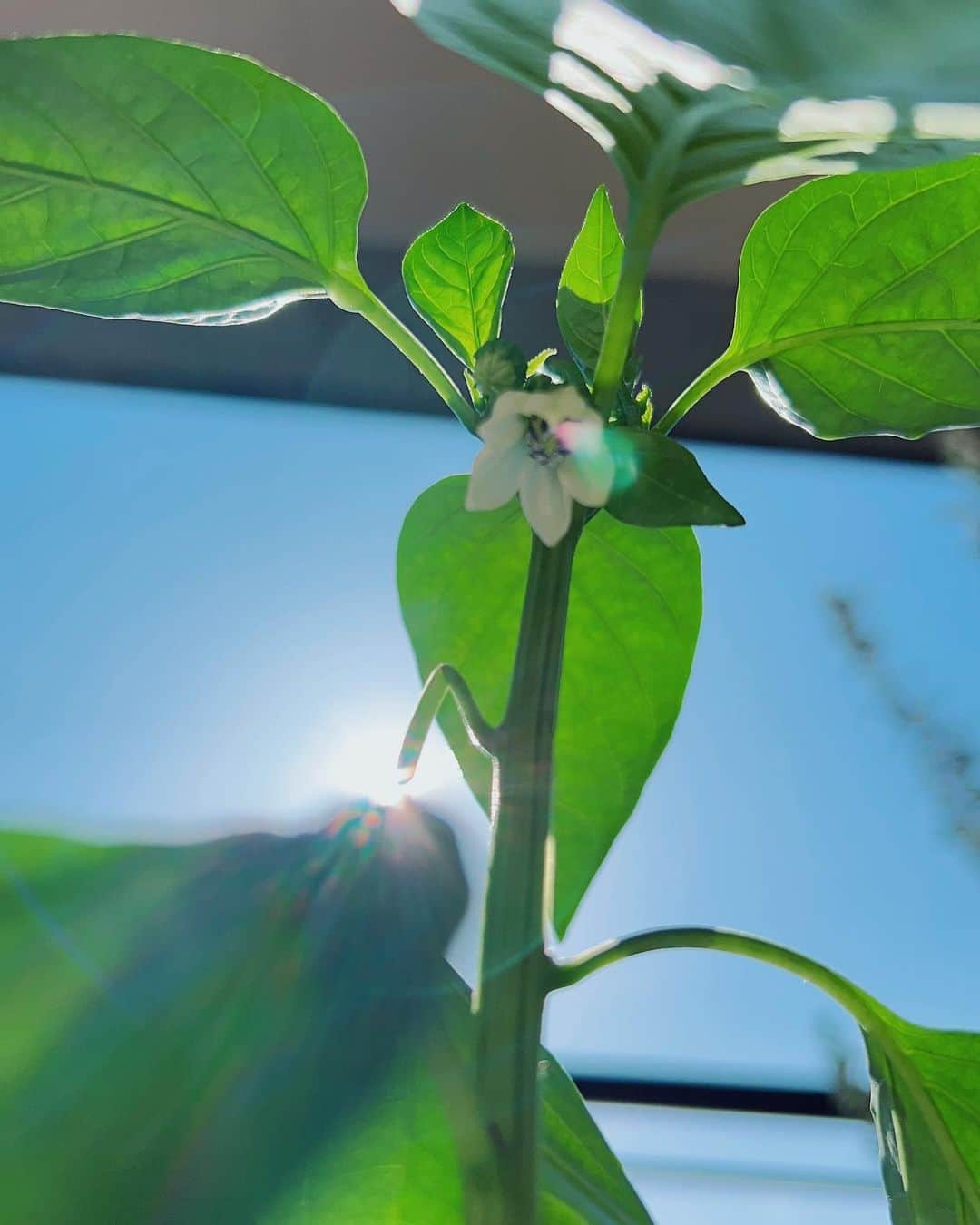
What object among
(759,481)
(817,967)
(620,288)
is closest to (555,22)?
(620,288)

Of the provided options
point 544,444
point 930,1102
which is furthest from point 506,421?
point 930,1102

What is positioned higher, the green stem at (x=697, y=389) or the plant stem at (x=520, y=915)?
the green stem at (x=697, y=389)

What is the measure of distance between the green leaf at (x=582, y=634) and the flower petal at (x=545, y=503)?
5 cm

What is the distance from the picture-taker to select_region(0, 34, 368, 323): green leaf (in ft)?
0.60

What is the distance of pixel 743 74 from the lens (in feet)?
0.47

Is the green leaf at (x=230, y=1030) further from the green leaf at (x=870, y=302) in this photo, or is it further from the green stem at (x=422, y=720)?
the green leaf at (x=870, y=302)

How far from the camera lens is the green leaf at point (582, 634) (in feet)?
0.73

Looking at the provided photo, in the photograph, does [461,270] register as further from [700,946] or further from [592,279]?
[700,946]

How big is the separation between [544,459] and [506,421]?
0.04 feet

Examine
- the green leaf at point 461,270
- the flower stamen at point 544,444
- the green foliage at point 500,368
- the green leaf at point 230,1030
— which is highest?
the green leaf at point 461,270

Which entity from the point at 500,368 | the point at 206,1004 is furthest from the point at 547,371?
the point at 206,1004

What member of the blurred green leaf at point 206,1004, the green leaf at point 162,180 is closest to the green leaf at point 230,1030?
the blurred green leaf at point 206,1004

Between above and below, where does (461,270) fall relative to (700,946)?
above

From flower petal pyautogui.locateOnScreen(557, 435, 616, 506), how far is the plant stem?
0.5 inches
